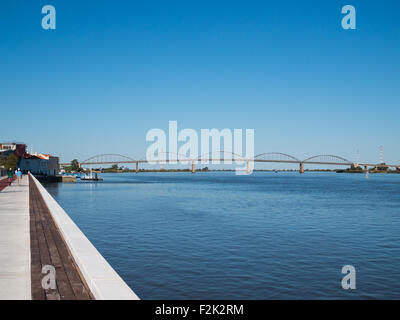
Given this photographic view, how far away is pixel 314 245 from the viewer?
60.1 ft

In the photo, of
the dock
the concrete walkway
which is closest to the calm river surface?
the dock

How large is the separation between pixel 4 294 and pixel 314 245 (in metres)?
14.8

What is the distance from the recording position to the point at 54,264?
837 cm

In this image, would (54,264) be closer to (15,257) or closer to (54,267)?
(54,267)

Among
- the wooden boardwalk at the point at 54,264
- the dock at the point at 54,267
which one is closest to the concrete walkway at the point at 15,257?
the dock at the point at 54,267

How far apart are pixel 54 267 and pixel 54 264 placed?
28 cm

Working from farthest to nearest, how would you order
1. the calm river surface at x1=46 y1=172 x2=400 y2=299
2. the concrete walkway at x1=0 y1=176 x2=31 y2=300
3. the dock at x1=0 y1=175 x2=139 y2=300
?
1. the calm river surface at x1=46 y1=172 x2=400 y2=299
2. the concrete walkway at x1=0 y1=176 x2=31 y2=300
3. the dock at x1=0 y1=175 x2=139 y2=300

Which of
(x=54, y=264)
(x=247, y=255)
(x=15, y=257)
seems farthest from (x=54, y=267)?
(x=247, y=255)

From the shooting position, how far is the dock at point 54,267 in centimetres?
641

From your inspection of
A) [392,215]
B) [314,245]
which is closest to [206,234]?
[314,245]

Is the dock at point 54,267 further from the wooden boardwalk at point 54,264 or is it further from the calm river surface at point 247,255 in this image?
the calm river surface at point 247,255

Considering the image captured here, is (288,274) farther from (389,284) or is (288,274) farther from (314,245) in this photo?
(314,245)

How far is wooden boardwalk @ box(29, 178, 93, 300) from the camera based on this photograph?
650 centimetres

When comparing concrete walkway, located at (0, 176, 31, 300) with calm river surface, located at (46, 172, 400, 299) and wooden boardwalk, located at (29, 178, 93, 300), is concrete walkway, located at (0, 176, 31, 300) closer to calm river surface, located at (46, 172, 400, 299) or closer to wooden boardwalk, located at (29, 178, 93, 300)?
wooden boardwalk, located at (29, 178, 93, 300)
